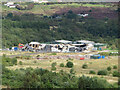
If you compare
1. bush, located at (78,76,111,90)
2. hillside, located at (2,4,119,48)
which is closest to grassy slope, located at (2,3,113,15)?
hillside, located at (2,4,119,48)

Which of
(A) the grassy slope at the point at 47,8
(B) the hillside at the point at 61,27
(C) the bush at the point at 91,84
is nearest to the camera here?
(C) the bush at the point at 91,84

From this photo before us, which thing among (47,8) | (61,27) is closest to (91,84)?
(61,27)

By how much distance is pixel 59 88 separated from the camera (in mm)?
21609

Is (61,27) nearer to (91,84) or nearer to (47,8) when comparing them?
(47,8)

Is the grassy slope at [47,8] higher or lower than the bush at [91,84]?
lower

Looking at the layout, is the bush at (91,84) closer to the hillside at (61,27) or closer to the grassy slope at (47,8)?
the hillside at (61,27)

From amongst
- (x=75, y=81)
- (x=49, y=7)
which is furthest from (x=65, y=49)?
(x=49, y=7)

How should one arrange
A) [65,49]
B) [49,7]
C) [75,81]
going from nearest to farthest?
[75,81] < [65,49] < [49,7]

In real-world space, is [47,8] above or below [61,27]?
above

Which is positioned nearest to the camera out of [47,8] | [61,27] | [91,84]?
[91,84]

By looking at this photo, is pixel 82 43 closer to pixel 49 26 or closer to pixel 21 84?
pixel 49 26

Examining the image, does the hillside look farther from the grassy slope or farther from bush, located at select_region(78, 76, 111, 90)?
bush, located at select_region(78, 76, 111, 90)

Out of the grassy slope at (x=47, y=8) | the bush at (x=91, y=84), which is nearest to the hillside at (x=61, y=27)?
the grassy slope at (x=47, y=8)

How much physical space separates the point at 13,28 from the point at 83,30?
1527 centimetres
